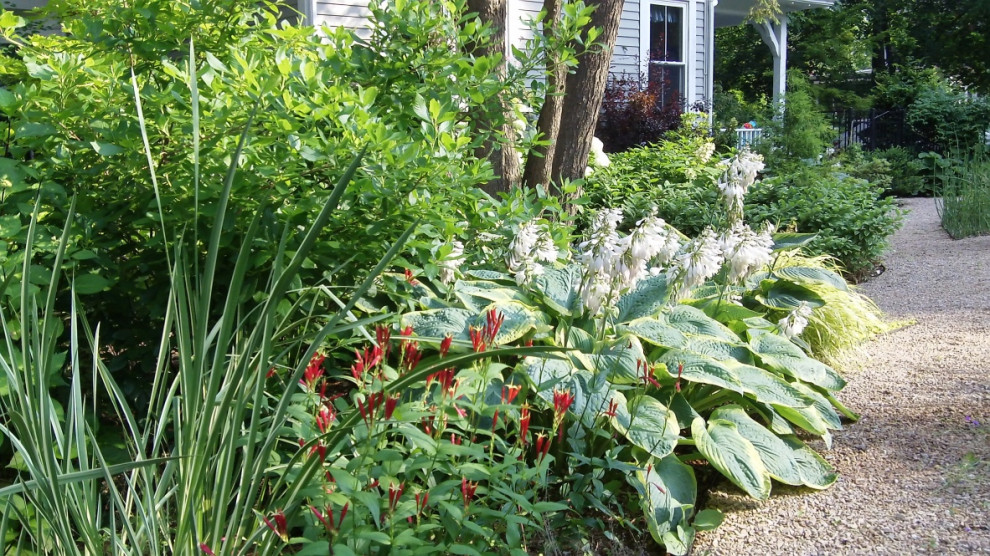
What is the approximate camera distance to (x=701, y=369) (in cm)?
329

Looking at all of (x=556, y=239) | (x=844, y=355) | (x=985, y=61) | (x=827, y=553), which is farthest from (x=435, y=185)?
(x=985, y=61)

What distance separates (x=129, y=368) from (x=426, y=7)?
1744 mm

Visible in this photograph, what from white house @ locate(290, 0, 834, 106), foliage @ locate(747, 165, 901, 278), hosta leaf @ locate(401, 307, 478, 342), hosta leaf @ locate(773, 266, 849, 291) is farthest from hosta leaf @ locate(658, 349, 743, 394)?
white house @ locate(290, 0, 834, 106)

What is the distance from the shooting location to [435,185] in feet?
9.49

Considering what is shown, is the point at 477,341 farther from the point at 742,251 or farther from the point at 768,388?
the point at 768,388

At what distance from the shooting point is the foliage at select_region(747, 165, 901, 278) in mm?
7125

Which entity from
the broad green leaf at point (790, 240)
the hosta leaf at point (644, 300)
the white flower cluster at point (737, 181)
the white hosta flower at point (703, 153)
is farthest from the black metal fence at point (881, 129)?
the hosta leaf at point (644, 300)

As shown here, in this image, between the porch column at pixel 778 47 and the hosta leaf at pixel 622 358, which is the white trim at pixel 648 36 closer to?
the porch column at pixel 778 47

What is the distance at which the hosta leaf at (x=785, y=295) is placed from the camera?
4.62m

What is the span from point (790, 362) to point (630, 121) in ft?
26.0

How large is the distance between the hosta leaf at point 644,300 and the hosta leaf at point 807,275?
4.14 feet

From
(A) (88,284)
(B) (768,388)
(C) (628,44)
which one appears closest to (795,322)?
(B) (768,388)

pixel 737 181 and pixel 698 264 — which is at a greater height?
pixel 737 181

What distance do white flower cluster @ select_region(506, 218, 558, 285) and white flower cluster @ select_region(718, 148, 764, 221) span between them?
0.92 meters
